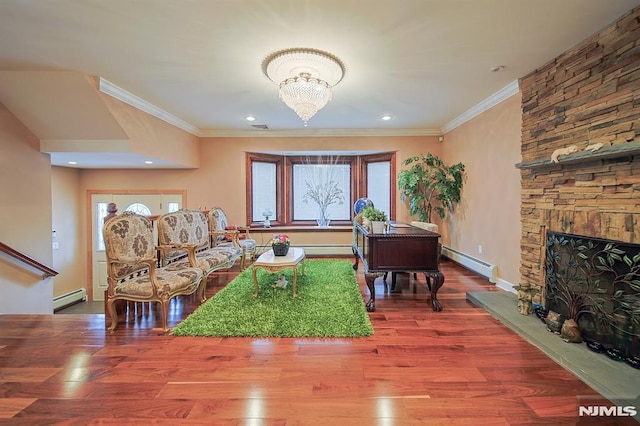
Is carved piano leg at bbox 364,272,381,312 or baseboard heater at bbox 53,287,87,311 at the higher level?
carved piano leg at bbox 364,272,381,312

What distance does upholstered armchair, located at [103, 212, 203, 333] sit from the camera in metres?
2.66

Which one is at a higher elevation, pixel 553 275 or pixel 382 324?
pixel 553 275

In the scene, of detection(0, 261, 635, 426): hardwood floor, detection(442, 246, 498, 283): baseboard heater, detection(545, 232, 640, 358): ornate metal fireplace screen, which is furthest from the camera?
detection(442, 246, 498, 283): baseboard heater

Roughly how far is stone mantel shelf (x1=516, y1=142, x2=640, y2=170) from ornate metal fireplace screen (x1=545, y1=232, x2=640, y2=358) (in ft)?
2.17

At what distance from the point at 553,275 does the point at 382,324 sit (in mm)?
1702

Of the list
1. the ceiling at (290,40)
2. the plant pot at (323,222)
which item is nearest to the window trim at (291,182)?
the plant pot at (323,222)

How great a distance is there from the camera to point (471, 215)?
4.55m

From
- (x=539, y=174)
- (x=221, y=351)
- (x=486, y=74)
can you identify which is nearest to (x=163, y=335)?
(x=221, y=351)

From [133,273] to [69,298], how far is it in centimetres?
364

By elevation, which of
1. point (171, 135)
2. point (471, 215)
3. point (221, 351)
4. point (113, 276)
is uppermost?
point (171, 135)

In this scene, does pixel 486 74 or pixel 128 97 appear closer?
pixel 486 74

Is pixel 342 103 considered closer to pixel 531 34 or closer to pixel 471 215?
pixel 531 34

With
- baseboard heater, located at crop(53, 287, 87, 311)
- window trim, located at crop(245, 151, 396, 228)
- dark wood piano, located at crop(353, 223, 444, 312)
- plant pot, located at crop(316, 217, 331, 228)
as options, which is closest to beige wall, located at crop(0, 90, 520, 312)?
baseboard heater, located at crop(53, 287, 87, 311)

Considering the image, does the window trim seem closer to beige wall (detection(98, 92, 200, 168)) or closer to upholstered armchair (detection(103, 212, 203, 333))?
beige wall (detection(98, 92, 200, 168))
